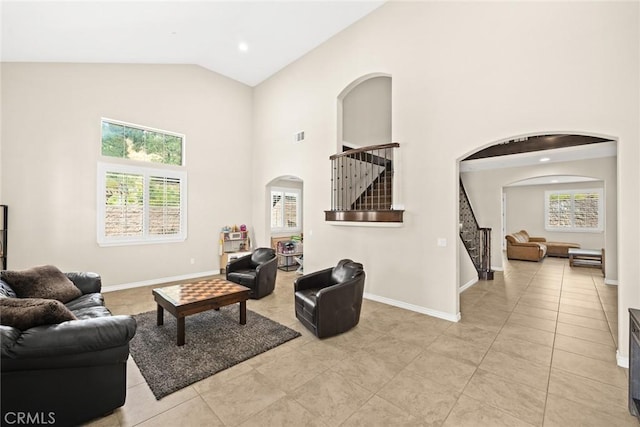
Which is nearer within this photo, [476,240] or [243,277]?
[243,277]

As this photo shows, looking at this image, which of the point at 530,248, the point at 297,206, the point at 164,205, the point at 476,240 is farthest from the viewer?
the point at 297,206

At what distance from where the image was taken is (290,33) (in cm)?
552

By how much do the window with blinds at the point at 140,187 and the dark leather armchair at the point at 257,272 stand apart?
6.55ft

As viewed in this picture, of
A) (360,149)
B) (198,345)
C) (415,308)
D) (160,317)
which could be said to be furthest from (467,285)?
(160,317)

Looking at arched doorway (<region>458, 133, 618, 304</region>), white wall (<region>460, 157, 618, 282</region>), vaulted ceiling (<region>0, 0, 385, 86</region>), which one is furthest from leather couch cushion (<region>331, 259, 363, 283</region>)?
vaulted ceiling (<region>0, 0, 385, 86</region>)

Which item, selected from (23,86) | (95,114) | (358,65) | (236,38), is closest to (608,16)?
(358,65)

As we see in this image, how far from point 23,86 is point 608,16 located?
8.19 metres

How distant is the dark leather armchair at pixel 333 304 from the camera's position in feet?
10.9

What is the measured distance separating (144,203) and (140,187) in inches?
13.7

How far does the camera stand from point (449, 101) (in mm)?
4035

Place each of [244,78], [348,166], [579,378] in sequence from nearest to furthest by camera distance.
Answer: [579,378] < [348,166] < [244,78]

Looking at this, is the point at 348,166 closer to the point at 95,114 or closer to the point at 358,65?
the point at 358,65

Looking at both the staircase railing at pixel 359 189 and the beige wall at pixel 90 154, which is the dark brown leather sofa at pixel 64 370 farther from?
the beige wall at pixel 90 154

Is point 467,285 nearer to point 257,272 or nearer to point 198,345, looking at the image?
point 257,272
